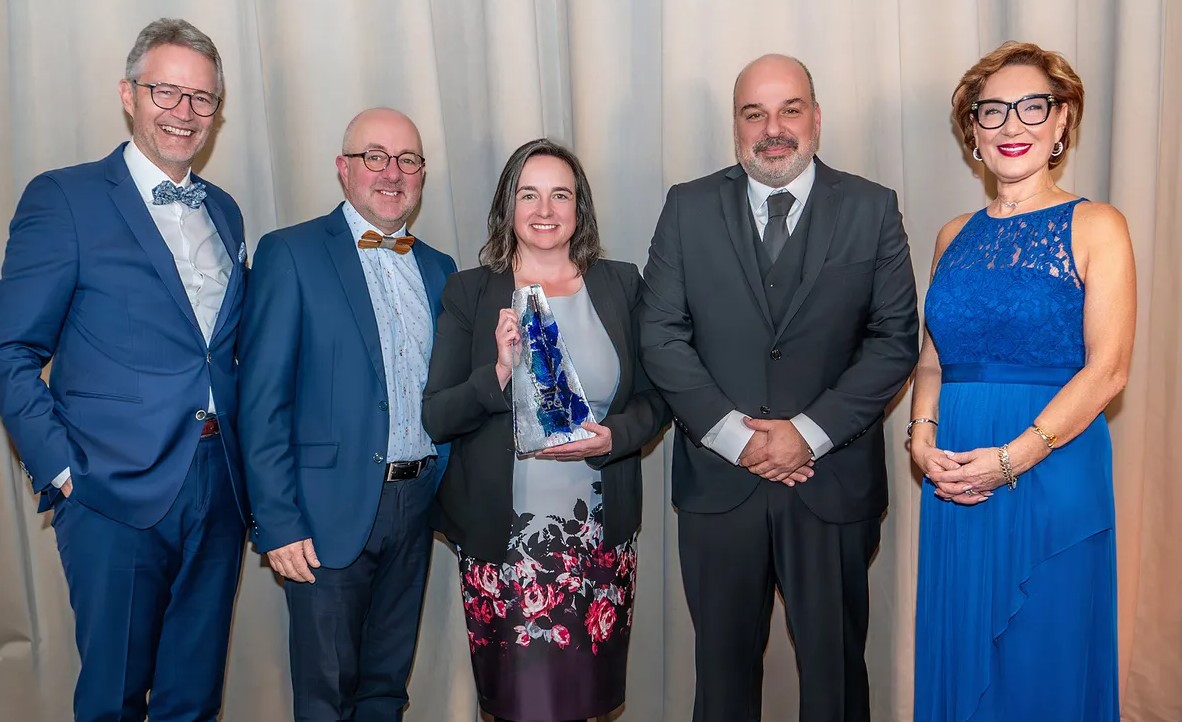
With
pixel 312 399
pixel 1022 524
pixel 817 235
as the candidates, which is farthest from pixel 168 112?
pixel 1022 524

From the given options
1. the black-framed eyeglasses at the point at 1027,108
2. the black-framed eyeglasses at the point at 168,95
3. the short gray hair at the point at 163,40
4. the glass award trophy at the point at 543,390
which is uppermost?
the short gray hair at the point at 163,40

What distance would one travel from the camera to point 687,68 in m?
3.37

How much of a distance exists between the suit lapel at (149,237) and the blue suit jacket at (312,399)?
195 millimetres

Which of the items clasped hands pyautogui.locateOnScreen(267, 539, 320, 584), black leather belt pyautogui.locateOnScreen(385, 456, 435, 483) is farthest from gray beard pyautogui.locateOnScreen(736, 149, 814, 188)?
clasped hands pyautogui.locateOnScreen(267, 539, 320, 584)

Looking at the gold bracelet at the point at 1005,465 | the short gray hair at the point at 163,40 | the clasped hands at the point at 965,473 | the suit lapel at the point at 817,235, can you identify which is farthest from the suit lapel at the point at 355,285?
the gold bracelet at the point at 1005,465

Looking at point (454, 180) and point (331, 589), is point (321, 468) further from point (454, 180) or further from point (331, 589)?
point (454, 180)

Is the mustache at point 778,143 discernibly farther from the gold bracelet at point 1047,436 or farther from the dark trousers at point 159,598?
the dark trousers at point 159,598

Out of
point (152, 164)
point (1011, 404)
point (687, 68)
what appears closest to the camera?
point (1011, 404)

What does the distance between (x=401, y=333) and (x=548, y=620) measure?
0.87 m

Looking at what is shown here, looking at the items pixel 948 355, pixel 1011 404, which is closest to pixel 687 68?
pixel 948 355

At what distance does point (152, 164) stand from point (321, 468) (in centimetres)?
89

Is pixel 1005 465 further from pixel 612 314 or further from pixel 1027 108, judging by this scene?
pixel 612 314

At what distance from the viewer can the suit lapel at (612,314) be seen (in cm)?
265

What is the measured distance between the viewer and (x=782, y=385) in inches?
99.0
